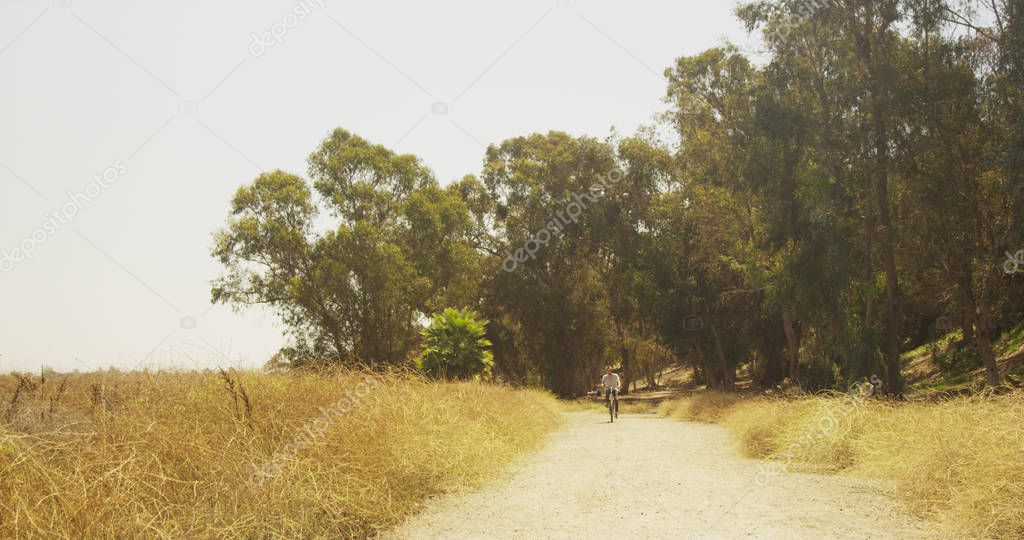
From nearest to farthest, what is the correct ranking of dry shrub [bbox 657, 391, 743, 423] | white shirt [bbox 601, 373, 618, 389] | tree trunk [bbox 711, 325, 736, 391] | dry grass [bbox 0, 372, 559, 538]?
dry grass [bbox 0, 372, 559, 538] → dry shrub [bbox 657, 391, 743, 423] → white shirt [bbox 601, 373, 618, 389] → tree trunk [bbox 711, 325, 736, 391]

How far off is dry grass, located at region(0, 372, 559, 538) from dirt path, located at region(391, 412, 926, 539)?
70 centimetres

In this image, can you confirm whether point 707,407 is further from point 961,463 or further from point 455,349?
point 961,463

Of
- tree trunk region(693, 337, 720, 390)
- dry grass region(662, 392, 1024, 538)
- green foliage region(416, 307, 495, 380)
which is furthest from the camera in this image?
tree trunk region(693, 337, 720, 390)

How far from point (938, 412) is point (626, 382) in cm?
4068

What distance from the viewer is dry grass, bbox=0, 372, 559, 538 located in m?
6.75

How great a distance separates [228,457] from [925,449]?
8.62 m

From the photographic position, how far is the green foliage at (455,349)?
1136 inches

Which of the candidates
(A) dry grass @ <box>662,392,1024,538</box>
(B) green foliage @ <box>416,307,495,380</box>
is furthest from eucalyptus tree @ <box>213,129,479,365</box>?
(A) dry grass @ <box>662,392,1024,538</box>

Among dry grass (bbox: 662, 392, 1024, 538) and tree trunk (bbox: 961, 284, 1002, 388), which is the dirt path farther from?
tree trunk (bbox: 961, 284, 1002, 388)

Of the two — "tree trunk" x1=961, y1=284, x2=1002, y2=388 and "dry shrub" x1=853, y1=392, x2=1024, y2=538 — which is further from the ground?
"tree trunk" x1=961, y1=284, x2=1002, y2=388

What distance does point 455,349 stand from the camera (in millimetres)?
29156

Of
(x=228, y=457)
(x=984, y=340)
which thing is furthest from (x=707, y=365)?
(x=228, y=457)

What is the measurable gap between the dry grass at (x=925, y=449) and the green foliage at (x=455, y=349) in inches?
522

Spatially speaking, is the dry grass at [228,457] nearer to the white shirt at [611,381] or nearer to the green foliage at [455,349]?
the white shirt at [611,381]
